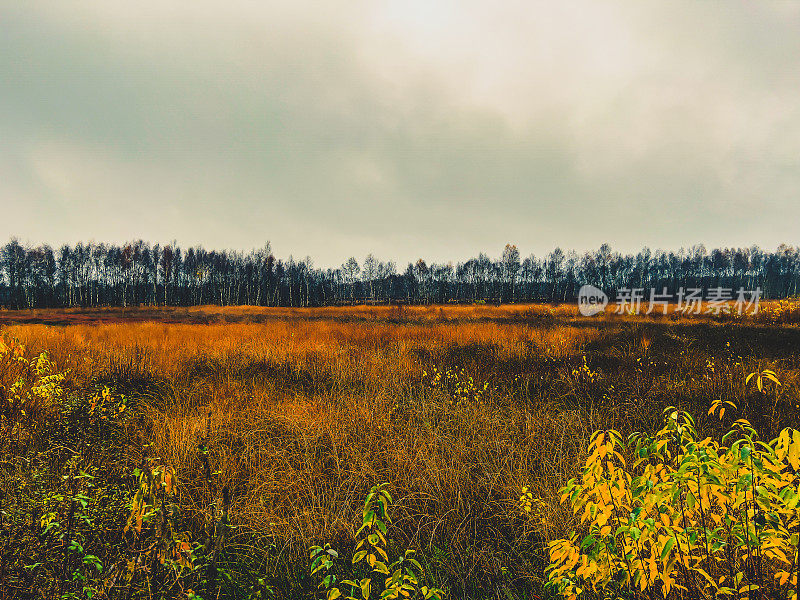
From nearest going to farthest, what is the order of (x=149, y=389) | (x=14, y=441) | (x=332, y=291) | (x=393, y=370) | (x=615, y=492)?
(x=615, y=492), (x=14, y=441), (x=149, y=389), (x=393, y=370), (x=332, y=291)

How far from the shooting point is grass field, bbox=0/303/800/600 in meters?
2.20

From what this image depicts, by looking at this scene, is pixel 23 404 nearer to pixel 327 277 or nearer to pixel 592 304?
pixel 592 304

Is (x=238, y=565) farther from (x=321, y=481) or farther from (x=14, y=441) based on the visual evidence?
(x=14, y=441)

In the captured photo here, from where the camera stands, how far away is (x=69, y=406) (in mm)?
4051

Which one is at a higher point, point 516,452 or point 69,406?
point 69,406

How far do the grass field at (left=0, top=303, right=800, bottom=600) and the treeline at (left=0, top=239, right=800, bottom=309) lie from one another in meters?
53.1

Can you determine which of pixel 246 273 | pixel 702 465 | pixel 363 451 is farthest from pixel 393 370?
pixel 246 273

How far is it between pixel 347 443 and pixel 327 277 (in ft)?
328

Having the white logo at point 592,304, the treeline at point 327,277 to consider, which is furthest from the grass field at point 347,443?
the treeline at point 327,277

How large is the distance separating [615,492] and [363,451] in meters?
2.48

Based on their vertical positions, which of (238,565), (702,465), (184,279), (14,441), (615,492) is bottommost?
(238,565)

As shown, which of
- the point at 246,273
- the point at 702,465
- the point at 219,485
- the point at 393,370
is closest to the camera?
the point at 702,465

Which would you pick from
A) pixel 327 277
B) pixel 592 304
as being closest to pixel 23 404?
pixel 592 304

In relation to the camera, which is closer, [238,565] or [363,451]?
[238,565]
